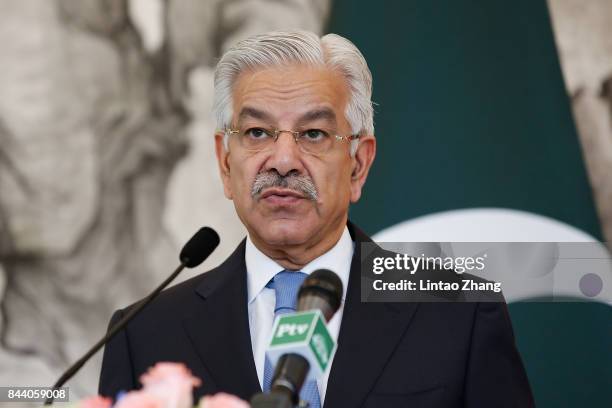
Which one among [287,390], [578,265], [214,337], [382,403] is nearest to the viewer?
[287,390]

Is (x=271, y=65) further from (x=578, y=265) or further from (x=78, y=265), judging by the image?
(x=78, y=265)

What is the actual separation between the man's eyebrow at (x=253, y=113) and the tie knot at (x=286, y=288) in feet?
1.26

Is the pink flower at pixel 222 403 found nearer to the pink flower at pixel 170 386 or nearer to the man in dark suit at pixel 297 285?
the pink flower at pixel 170 386

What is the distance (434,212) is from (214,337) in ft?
4.82

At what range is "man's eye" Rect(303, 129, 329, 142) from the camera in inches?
86.0

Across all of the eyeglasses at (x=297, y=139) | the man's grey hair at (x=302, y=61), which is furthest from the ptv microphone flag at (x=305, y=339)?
the man's grey hair at (x=302, y=61)

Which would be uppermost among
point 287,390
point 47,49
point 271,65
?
point 47,49

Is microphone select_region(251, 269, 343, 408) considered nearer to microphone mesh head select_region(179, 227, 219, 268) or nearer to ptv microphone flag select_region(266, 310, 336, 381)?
ptv microphone flag select_region(266, 310, 336, 381)

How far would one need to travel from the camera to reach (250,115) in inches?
87.1

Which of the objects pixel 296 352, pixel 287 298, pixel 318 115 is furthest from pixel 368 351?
pixel 296 352

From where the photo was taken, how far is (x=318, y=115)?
7.19 ft

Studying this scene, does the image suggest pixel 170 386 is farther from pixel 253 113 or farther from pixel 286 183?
pixel 253 113

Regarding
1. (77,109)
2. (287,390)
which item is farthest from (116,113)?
(287,390)

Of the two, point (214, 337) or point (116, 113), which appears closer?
point (214, 337)
